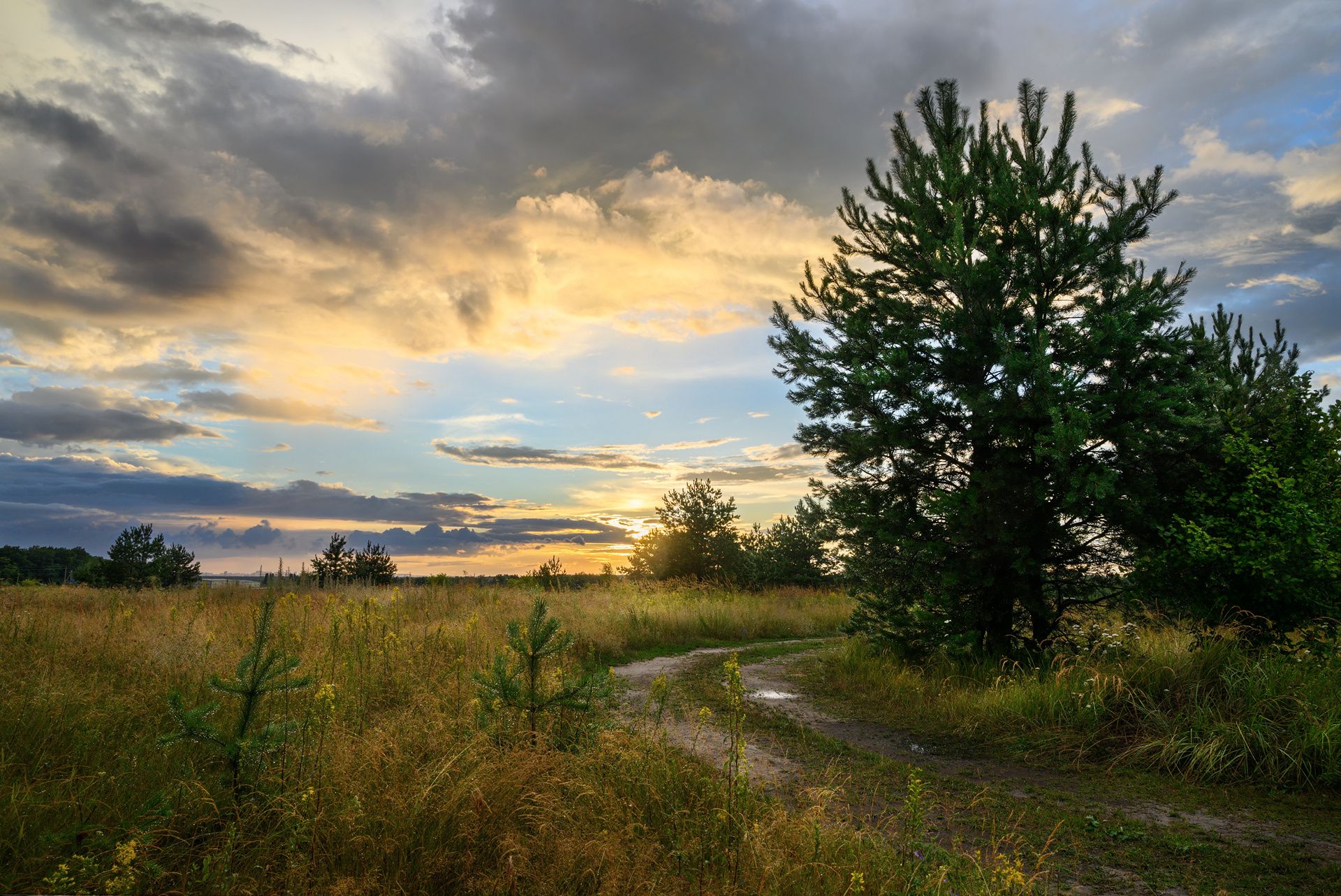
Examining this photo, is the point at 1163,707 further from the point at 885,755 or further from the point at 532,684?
the point at 532,684

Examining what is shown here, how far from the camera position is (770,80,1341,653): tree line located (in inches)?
330

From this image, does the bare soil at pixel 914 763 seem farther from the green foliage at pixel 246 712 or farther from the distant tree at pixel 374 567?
the distant tree at pixel 374 567

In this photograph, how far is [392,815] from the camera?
373cm

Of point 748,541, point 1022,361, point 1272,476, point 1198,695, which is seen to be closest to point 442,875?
point 1198,695

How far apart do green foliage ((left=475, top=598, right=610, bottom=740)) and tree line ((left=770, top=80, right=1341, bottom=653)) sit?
6107 millimetres

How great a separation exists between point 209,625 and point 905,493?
10556 mm

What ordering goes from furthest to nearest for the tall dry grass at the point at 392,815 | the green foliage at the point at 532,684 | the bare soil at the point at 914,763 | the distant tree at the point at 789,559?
the distant tree at the point at 789,559 → the bare soil at the point at 914,763 → the green foliage at the point at 532,684 → the tall dry grass at the point at 392,815

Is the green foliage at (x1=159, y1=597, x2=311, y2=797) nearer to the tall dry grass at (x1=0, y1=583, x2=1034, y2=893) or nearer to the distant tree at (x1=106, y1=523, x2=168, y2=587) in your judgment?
the tall dry grass at (x1=0, y1=583, x2=1034, y2=893)

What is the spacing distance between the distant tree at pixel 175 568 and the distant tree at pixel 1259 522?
21411mm

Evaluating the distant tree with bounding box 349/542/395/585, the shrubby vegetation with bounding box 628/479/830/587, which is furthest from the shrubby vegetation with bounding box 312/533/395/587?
the shrubby vegetation with bounding box 628/479/830/587

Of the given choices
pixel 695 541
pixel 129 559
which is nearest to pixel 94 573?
pixel 129 559

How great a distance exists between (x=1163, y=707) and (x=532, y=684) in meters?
6.75

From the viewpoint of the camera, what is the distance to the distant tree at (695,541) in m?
31.0

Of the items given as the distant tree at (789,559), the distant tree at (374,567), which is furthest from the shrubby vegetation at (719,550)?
the distant tree at (374,567)
